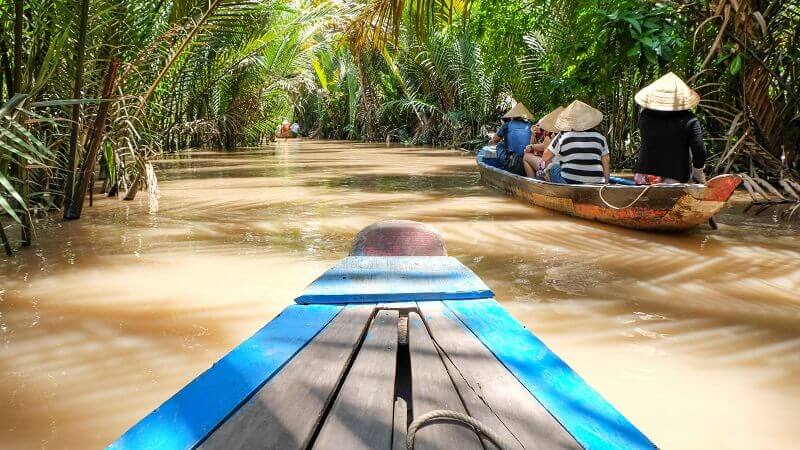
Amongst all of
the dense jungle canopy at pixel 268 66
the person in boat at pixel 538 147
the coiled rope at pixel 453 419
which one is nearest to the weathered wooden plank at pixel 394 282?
the coiled rope at pixel 453 419

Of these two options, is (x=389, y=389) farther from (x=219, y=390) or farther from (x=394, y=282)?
(x=394, y=282)

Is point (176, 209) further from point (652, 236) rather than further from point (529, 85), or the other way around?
point (529, 85)

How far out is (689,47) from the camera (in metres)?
8.91

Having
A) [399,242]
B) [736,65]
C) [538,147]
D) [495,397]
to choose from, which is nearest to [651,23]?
[736,65]

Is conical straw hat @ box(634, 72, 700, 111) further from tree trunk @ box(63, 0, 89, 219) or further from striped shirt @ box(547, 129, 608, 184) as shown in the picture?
tree trunk @ box(63, 0, 89, 219)

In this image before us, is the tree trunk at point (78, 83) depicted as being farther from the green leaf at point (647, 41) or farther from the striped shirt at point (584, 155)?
the green leaf at point (647, 41)

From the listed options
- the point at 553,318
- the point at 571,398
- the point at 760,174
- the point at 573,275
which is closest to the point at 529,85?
the point at 760,174

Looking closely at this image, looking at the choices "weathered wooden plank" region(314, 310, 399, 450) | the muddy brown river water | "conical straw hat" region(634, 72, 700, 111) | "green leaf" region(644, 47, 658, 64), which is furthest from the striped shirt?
"weathered wooden plank" region(314, 310, 399, 450)

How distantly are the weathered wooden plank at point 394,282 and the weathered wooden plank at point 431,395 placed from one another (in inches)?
11.7

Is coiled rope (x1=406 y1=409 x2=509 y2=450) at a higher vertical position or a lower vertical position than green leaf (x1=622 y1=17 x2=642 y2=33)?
lower

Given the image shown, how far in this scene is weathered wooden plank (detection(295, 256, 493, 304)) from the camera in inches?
99.3

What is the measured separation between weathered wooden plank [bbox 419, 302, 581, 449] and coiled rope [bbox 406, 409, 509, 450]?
0.09 ft

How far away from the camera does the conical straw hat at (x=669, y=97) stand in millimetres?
6879

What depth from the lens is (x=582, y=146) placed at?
7.87m
